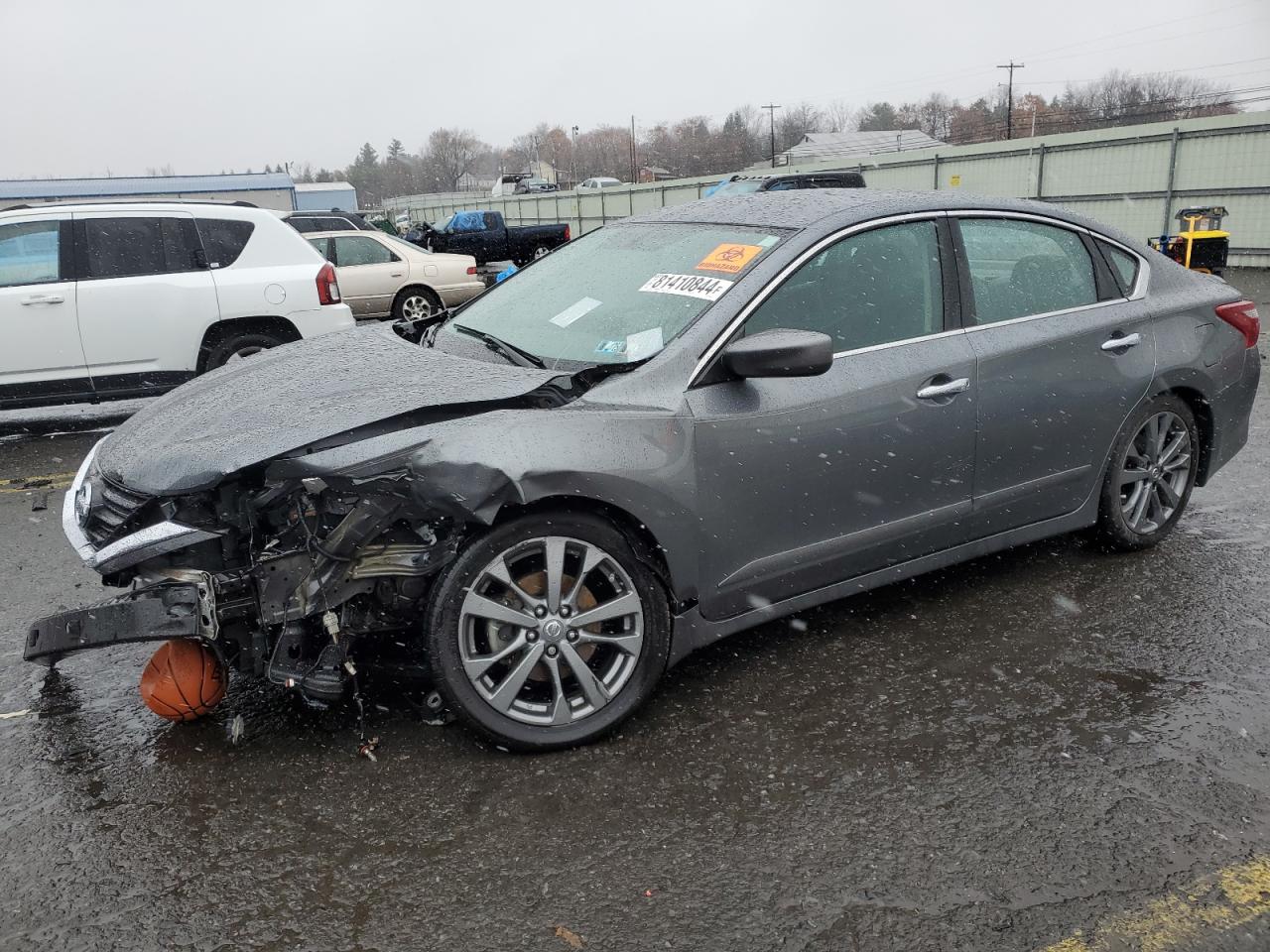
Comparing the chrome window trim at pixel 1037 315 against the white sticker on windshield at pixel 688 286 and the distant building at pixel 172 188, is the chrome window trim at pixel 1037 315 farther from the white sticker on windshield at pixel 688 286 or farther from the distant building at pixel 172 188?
the distant building at pixel 172 188

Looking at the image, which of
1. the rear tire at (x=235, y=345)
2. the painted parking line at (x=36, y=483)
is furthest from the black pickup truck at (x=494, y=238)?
the painted parking line at (x=36, y=483)

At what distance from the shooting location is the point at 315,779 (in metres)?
2.88

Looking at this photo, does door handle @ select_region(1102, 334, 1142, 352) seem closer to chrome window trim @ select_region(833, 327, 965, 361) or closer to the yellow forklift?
chrome window trim @ select_region(833, 327, 965, 361)

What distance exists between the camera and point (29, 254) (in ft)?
24.6

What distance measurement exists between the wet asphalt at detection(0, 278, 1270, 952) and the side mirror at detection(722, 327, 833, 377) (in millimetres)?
1104

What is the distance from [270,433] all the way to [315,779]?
1009mm

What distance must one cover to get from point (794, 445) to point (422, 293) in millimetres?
12216

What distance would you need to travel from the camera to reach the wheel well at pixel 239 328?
7.84 meters

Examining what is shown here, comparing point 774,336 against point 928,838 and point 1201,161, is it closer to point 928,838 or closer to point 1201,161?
point 928,838

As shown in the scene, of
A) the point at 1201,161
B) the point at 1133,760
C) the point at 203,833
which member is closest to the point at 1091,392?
the point at 1133,760

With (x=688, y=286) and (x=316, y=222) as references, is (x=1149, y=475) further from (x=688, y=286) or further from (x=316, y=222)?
(x=316, y=222)

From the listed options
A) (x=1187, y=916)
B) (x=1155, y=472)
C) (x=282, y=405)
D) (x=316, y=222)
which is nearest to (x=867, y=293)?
(x=1155, y=472)

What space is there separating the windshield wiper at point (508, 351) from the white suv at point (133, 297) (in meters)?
4.65

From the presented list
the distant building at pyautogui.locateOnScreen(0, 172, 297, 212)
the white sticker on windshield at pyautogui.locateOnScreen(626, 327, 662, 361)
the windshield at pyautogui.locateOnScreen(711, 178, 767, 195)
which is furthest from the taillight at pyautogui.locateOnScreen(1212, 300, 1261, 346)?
the distant building at pyautogui.locateOnScreen(0, 172, 297, 212)
